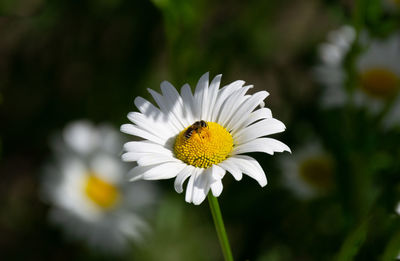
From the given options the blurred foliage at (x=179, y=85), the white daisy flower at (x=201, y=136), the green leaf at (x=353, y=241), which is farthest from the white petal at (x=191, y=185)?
the blurred foliage at (x=179, y=85)

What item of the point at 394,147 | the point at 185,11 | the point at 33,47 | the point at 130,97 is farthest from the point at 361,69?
the point at 33,47

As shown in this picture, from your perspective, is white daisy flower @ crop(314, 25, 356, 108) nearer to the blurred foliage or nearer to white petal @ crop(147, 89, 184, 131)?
the blurred foliage

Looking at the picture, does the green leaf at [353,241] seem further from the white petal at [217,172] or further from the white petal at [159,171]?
the white petal at [159,171]

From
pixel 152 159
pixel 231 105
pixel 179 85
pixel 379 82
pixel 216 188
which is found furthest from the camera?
pixel 379 82

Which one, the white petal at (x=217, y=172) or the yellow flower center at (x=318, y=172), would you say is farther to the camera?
the yellow flower center at (x=318, y=172)

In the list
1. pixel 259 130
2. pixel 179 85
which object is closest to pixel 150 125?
pixel 259 130

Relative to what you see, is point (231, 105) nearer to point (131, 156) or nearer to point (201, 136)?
point (201, 136)

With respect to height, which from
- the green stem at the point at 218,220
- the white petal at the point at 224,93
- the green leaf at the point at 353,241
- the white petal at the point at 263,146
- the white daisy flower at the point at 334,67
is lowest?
the green leaf at the point at 353,241
